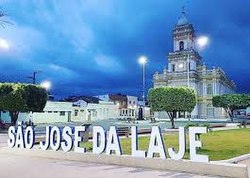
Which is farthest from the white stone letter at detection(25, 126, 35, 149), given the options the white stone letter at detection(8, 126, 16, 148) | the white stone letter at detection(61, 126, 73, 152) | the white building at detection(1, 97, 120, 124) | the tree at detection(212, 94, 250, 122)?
the tree at detection(212, 94, 250, 122)

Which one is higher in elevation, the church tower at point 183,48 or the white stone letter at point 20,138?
the church tower at point 183,48

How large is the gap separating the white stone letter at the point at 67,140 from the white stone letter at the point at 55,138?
0.87 ft

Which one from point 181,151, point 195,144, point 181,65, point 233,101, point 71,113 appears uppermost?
point 181,65

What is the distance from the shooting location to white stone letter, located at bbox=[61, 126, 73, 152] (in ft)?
48.0

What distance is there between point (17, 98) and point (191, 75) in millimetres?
64914

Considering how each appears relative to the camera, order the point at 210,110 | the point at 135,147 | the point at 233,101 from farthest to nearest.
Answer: the point at 210,110
the point at 233,101
the point at 135,147

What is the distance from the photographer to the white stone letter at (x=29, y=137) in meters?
16.0

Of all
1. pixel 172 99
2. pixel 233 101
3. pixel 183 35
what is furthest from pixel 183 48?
pixel 172 99

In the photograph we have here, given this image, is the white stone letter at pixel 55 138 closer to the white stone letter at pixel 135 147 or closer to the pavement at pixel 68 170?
the pavement at pixel 68 170

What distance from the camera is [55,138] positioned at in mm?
15508

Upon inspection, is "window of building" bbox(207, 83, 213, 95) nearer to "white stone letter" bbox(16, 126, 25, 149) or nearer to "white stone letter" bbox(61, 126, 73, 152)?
"white stone letter" bbox(16, 126, 25, 149)

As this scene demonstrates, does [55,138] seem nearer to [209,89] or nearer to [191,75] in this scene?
[191,75]

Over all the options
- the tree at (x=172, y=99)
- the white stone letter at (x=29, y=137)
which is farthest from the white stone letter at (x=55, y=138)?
the tree at (x=172, y=99)

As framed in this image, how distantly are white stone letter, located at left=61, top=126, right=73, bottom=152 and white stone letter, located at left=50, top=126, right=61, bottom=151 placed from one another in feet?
0.87
